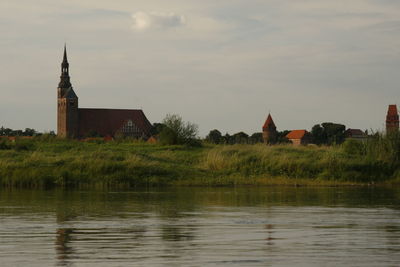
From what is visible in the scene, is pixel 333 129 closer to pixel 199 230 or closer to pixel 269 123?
pixel 269 123

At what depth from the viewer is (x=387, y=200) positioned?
32156 millimetres

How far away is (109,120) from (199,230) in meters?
130

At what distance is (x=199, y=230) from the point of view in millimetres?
20344

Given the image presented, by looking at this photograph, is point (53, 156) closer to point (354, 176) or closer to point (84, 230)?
point (354, 176)

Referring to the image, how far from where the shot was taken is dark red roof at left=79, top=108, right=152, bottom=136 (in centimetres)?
14800

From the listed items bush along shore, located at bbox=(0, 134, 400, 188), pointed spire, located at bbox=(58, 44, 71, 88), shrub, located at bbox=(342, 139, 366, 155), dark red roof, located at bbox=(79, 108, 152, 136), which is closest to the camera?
bush along shore, located at bbox=(0, 134, 400, 188)

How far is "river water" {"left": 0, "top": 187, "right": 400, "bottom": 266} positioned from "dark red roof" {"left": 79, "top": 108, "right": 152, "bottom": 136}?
11355 cm

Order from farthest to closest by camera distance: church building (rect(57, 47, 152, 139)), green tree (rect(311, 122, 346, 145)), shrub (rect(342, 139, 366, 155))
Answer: green tree (rect(311, 122, 346, 145)), church building (rect(57, 47, 152, 139)), shrub (rect(342, 139, 366, 155))

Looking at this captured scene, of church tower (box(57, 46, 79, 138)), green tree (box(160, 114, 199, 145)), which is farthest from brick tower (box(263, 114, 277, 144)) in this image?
green tree (box(160, 114, 199, 145))

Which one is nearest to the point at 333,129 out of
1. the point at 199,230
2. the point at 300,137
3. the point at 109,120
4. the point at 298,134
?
the point at 300,137

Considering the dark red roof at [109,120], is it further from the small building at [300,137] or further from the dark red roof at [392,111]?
the dark red roof at [392,111]

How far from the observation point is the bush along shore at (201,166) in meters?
44.0

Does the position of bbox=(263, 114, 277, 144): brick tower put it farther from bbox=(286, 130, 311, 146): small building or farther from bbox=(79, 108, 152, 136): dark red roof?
bbox=(79, 108, 152, 136): dark red roof

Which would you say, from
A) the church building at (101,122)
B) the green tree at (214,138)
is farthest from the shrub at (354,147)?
the church building at (101,122)
